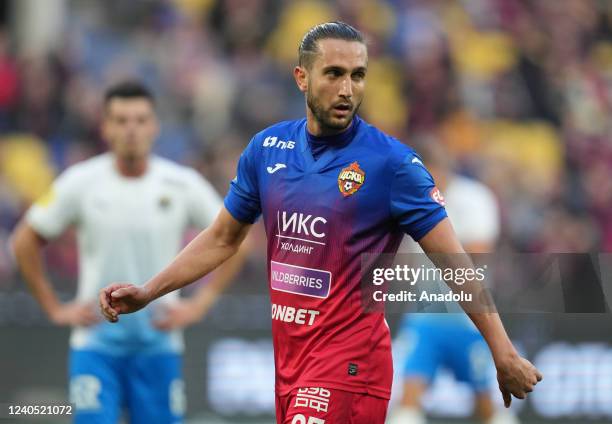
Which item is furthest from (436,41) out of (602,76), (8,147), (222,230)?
(222,230)

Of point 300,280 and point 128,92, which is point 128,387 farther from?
point 300,280

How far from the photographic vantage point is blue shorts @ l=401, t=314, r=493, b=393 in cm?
1086

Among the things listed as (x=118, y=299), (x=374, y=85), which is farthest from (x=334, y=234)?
(x=374, y=85)

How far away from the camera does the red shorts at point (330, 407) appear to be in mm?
5992

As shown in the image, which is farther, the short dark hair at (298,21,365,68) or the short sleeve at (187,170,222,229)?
the short sleeve at (187,170,222,229)

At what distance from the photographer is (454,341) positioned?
35.8 ft

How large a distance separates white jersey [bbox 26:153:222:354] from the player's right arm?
7.29 feet

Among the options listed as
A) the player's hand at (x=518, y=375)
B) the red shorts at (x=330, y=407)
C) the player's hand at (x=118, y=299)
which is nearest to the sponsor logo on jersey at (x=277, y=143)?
the player's hand at (x=118, y=299)

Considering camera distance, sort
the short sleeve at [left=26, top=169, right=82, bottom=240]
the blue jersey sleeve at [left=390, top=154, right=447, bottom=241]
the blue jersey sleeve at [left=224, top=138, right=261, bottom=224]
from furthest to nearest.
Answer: the short sleeve at [left=26, top=169, right=82, bottom=240] < the blue jersey sleeve at [left=224, top=138, right=261, bottom=224] < the blue jersey sleeve at [left=390, top=154, right=447, bottom=241]

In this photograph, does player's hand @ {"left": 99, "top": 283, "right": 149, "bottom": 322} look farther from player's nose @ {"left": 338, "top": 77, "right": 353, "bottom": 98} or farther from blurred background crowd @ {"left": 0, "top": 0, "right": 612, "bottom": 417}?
blurred background crowd @ {"left": 0, "top": 0, "right": 612, "bottom": 417}

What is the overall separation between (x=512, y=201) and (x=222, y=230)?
8572mm

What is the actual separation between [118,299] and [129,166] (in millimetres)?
2974

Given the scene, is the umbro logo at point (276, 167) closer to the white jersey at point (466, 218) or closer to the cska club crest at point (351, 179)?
the cska club crest at point (351, 179)

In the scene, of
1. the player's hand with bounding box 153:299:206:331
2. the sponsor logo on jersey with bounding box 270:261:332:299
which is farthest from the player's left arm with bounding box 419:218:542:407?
the player's hand with bounding box 153:299:206:331
